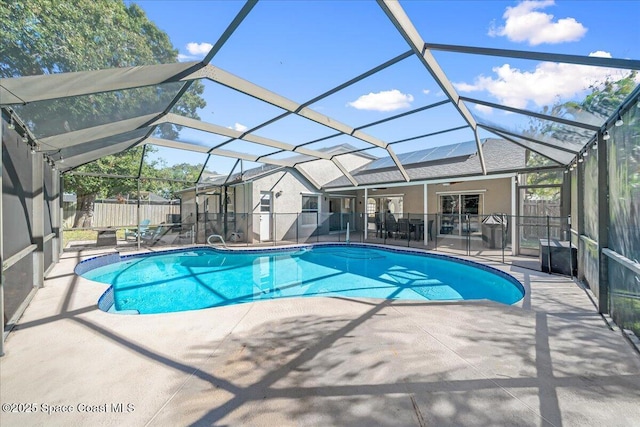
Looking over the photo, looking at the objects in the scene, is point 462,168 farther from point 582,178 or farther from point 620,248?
point 620,248

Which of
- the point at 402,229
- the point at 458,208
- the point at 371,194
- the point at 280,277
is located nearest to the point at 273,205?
the point at 280,277

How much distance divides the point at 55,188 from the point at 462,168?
13212mm

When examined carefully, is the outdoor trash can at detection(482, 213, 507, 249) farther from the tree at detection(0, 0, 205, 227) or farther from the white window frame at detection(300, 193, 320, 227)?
the tree at detection(0, 0, 205, 227)

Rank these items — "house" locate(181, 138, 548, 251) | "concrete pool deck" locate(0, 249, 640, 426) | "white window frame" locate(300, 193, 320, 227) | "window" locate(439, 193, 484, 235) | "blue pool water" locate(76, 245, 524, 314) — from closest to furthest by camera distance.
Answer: "concrete pool deck" locate(0, 249, 640, 426) → "blue pool water" locate(76, 245, 524, 314) → "house" locate(181, 138, 548, 251) → "window" locate(439, 193, 484, 235) → "white window frame" locate(300, 193, 320, 227)

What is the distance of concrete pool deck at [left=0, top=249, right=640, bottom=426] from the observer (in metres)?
1.91

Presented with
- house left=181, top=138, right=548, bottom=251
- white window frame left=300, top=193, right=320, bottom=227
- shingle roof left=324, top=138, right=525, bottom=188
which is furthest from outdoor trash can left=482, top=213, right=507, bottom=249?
white window frame left=300, top=193, right=320, bottom=227

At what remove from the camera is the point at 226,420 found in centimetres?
185

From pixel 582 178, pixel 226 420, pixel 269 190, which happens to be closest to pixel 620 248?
pixel 582 178

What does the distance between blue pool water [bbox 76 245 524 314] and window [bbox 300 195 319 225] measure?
300cm

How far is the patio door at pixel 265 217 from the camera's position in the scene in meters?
12.6

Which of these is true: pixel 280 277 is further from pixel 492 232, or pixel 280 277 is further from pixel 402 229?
pixel 492 232

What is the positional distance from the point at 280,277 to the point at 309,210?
683 centimetres

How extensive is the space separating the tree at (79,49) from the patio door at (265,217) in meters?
7.84

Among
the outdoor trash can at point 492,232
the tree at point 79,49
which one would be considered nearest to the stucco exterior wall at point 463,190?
the outdoor trash can at point 492,232
